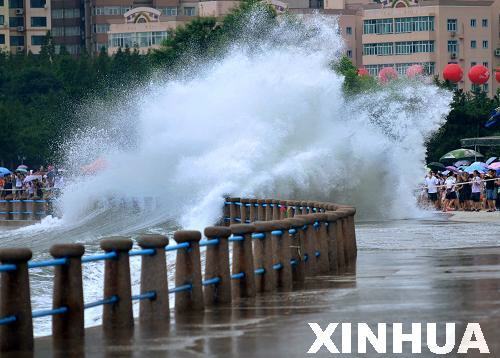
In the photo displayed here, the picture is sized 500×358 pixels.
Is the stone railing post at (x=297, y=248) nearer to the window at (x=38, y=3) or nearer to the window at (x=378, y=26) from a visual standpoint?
the window at (x=378, y=26)

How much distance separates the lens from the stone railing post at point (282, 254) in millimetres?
21241

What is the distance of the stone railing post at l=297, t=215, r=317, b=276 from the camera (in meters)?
23.0

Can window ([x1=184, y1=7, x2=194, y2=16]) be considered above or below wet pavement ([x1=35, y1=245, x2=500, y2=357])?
above

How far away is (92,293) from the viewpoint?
26469 millimetres

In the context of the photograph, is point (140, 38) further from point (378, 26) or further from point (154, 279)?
point (154, 279)

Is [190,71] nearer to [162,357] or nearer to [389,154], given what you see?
[389,154]

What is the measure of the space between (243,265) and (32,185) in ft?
166

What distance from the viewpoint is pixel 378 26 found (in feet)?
520

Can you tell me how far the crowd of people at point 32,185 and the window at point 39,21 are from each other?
112 m

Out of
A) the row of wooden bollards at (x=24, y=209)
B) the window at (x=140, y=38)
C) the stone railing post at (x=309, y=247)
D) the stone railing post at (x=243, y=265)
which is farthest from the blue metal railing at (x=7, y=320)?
the window at (x=140, y=38)

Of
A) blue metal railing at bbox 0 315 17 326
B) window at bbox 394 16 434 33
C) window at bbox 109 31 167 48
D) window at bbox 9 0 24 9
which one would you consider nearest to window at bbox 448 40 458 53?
window at bbox 394 16 434 33

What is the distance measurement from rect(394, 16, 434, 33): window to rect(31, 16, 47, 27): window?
4852 cm

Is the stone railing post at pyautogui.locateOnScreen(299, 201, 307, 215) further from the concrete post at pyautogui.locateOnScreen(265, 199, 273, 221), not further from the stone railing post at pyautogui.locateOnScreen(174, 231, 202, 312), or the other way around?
the stone railing post at pyautogui.locateOnScreen(174, 231, 202, 312)

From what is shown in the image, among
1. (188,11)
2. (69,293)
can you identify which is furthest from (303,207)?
(188,11)
